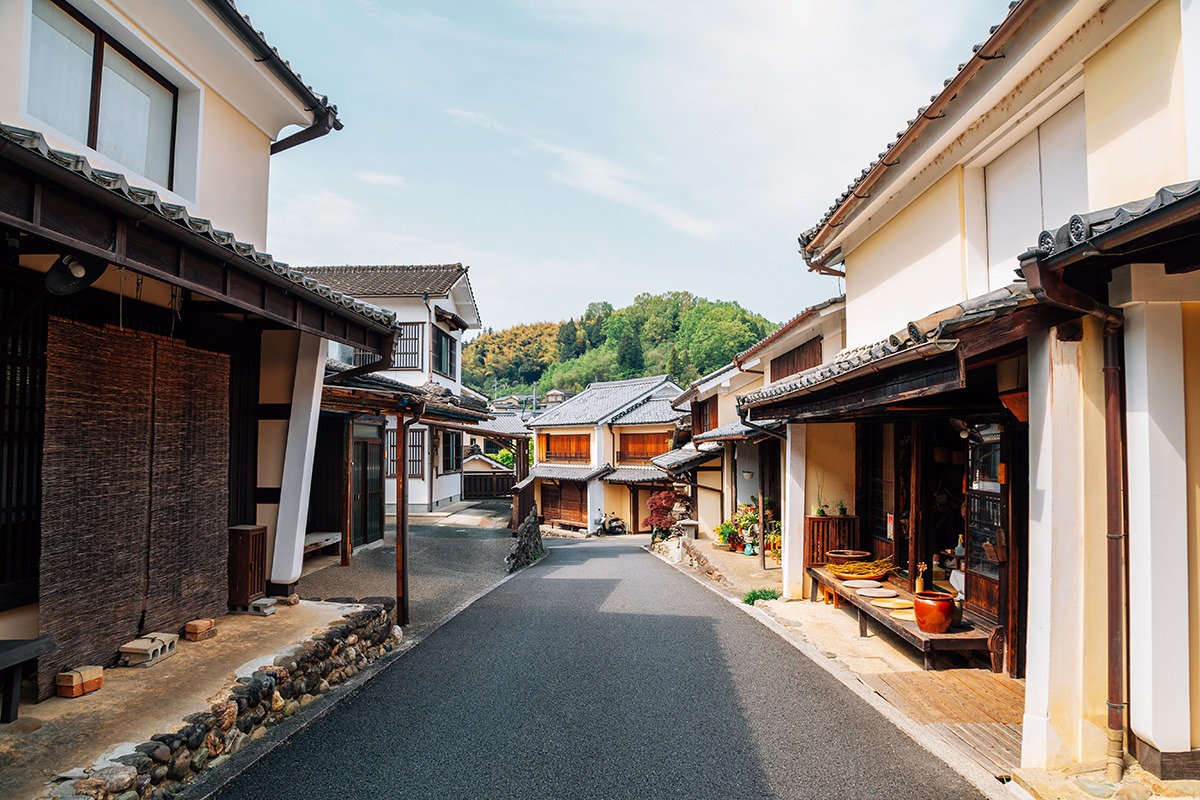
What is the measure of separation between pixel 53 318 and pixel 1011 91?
8.31m

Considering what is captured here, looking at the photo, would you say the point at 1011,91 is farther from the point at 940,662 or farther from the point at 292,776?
the point at 292,776

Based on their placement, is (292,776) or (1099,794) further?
(292,776)

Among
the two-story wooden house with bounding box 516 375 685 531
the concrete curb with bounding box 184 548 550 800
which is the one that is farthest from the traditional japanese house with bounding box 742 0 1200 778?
the two-story wooden house with bounding box 516 375 685 531

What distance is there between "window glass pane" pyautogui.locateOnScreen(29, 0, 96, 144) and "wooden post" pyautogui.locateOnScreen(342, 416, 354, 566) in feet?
25.6

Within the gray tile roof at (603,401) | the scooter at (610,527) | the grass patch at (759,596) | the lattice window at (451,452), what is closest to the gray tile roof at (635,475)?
the scooter at (610,527)

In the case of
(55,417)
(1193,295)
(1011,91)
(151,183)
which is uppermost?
(1011,91)

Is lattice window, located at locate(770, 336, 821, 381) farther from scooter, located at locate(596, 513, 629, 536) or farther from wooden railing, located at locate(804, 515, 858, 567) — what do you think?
scooter, located at locate(596, 513, 629, 536)

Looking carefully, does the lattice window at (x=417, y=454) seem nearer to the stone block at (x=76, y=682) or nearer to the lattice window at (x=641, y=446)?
the lattice window at (x=641, y=446)

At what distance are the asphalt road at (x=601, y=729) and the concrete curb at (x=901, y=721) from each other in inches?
3.6

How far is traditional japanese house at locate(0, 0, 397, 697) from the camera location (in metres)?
4.58

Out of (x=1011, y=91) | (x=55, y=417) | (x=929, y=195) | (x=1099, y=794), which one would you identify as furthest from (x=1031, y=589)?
(x=55, y=417)

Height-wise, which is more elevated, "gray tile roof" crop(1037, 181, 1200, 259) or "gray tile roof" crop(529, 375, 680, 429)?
"gray tile roof" crop(529, 375, 680, 429)

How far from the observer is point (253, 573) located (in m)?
7.59

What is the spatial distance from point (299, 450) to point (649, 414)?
1100 inches
